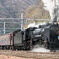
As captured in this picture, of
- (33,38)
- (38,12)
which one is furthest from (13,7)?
(33,38)

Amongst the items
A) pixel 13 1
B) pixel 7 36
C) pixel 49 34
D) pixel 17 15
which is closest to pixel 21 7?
pixel 13 1

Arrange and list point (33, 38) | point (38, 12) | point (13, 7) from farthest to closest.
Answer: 1. point (13, 7)
2. point (38, 12)
3. point (33, 38)

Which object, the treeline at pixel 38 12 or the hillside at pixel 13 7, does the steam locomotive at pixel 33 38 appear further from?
the hillside at pixel 13 7

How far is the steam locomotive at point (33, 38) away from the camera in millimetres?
14059

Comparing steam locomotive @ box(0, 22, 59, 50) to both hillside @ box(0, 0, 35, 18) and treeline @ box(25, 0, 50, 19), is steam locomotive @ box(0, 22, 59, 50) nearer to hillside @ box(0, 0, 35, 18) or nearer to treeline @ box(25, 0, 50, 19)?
treeline @ box(25, 0, 50, 19)

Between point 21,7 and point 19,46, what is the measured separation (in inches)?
1619

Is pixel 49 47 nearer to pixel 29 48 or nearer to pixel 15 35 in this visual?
pixel 29 48

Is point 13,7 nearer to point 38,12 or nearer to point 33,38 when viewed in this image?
point 38,12

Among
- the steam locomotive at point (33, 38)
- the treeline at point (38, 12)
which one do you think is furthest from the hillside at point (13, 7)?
the steam locomotive at point (33, 38)

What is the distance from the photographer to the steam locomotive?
554 inches

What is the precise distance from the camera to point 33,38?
1514 cm

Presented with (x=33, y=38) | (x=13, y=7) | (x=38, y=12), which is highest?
(x=13, y=7)

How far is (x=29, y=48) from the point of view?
15742 mm

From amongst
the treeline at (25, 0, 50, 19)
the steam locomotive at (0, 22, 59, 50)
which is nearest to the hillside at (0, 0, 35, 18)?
the treeline at (25, 0, 50, 19)
